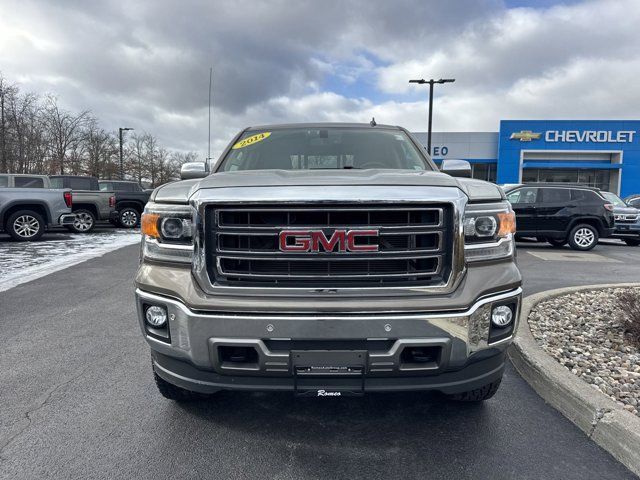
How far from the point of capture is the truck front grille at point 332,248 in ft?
7.15

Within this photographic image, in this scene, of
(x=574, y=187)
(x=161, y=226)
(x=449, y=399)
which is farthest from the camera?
(x=574, y=187)

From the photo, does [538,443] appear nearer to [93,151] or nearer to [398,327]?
[398,327]

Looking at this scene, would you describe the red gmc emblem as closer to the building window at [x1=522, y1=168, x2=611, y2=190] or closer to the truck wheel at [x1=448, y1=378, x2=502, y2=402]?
the truck wheel at [x1=448, y1=378, x2=502, y2=402]

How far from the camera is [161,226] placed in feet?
7.63

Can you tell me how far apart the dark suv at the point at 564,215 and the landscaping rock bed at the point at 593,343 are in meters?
6.84

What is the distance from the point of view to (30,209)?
11703 mm

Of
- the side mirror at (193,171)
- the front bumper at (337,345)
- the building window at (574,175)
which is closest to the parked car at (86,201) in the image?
the side mirror at (193,171)

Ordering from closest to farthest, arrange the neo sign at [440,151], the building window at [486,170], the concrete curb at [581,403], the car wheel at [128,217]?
1. the concrete curb at [581,403]
2. the car wheel at [128,217]
3. the neo sign at [440,151]
4. the building window at [486,170]

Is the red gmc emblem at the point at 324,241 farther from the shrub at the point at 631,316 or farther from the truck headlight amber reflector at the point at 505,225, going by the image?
the shrub at the point at 631,316

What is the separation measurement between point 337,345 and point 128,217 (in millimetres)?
16564

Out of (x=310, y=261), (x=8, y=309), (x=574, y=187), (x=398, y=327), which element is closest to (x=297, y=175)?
(x=310, y=261)

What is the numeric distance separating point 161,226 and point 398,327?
133 cm

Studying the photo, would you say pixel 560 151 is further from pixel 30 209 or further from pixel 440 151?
pixel 30 209

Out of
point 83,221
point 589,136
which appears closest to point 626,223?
point 83,221
